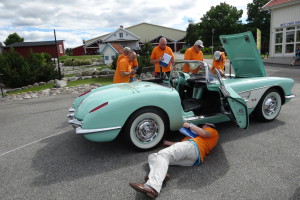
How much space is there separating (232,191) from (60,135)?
3.50 meters

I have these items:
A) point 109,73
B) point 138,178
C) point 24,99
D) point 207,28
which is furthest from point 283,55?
point 207,28

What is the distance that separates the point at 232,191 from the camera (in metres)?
2.68

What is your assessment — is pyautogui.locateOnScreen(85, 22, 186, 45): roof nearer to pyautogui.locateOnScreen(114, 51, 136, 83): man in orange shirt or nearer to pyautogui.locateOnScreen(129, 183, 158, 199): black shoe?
pyautogui.locateOnScreen(114, 51, 136, 83): man in orange shirt

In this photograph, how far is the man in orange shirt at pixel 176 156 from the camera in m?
2.56

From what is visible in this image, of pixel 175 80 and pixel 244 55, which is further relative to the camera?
pixel 244 55

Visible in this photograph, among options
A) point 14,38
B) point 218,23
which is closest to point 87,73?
point 218,23

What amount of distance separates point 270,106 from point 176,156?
2822 millimetres

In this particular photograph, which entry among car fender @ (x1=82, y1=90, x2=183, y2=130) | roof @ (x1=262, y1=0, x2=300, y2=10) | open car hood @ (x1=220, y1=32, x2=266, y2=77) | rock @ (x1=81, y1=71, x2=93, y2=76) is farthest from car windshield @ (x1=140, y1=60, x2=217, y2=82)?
roof @ (x1=262, y1=0, x2=300, y2=10)

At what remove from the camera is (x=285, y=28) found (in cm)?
1983

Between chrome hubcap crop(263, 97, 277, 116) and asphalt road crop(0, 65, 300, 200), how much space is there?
25 centimetres

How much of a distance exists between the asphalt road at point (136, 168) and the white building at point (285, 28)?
57.2 ft

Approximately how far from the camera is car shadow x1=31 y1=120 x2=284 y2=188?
307 cm

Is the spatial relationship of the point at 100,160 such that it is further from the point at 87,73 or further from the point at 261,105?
the point at 87,73

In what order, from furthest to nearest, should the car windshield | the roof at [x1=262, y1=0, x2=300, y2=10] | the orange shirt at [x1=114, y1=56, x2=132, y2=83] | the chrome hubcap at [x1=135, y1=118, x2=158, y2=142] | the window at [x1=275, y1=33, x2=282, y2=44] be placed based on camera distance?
1. the window at [x1=275, y1=33, x2=282, y2=44]
2. the roof at [x1=262, y1=0, x2=300, y2=10]
3. the orange shirt at [x1=114, y1=56, x2=132, y2=83]
4. the car windshield
5. the chrome hubcap at [x1=135, y1=118, x2=158, y2=142]
